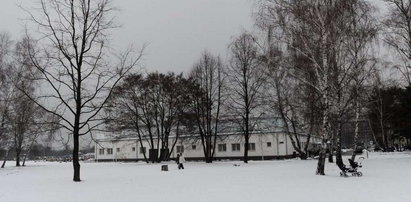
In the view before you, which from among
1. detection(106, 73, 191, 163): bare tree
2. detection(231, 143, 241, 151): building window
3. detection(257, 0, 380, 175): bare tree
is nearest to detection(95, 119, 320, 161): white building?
detection(231, 143, 241, 151): building window

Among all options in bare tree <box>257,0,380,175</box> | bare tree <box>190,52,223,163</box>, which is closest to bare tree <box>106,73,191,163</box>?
bare tree <box>190,52,223,163</box>

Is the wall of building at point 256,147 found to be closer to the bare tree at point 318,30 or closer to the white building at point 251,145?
the white building at point 251,145

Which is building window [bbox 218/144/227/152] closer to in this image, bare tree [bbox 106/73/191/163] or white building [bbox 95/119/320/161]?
white building [bbox 95/119/320/161]

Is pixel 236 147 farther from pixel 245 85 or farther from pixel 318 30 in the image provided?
pixel 318 30

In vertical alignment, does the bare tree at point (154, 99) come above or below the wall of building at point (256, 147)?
above

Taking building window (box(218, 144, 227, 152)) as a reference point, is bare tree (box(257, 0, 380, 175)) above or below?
above

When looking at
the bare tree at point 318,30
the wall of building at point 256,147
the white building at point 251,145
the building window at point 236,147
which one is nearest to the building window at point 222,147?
the white building at point 251,145

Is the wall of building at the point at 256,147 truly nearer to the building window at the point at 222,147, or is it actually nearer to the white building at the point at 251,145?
the white building at the point at 251,145

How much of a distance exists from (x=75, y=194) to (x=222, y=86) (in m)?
34.9

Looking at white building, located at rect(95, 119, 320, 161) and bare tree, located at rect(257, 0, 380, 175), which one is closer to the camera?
bare tree, located at rect(257, 0, 380, 175)

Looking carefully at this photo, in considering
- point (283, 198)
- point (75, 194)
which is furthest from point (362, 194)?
point (75, 194)

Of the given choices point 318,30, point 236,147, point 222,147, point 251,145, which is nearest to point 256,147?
point 251,145

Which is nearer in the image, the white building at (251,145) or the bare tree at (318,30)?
the bare tree at (318,30)

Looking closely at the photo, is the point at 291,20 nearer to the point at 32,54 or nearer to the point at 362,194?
the point at 362,194
